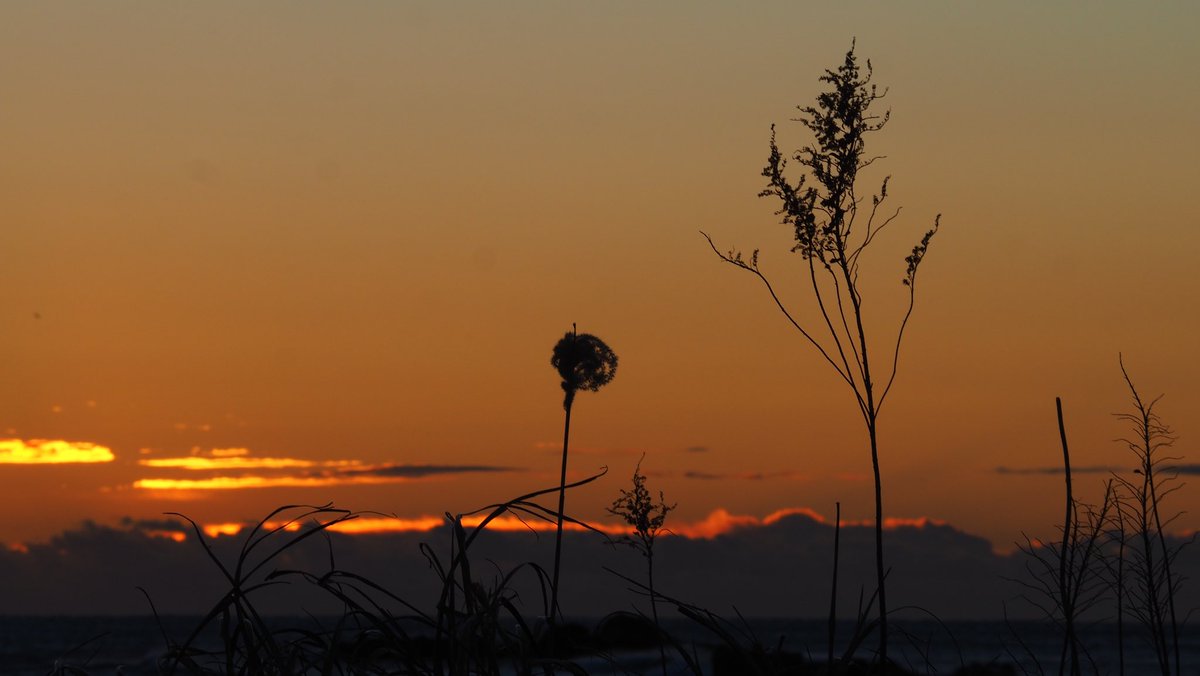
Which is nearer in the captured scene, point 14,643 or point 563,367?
point 563,367

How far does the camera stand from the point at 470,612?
3.21 meters

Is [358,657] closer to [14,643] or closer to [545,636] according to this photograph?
[545,636]

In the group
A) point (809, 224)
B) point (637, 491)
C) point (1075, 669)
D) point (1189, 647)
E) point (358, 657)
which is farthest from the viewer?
point (1189, 647)

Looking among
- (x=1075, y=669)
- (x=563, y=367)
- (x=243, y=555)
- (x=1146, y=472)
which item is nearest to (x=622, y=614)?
(x=243, y=555)

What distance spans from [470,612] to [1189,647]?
118m

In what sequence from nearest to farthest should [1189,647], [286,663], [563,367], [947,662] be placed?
[286,663]
[563,367]
[947,662]
[1189,647]

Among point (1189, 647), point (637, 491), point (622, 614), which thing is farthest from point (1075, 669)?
point (1189, 647)

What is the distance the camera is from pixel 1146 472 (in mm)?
7125

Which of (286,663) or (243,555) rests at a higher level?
(243,555)

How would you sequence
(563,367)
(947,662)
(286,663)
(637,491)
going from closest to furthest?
(286,663) < (637,491) < (563,367) < (947,662)

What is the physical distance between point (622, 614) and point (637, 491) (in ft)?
20.8

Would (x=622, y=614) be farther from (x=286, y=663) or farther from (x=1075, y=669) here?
(x=1075, y=669)

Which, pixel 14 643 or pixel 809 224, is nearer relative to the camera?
pixel 809 224

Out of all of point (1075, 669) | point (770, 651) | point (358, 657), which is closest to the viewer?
point (358, 657)
